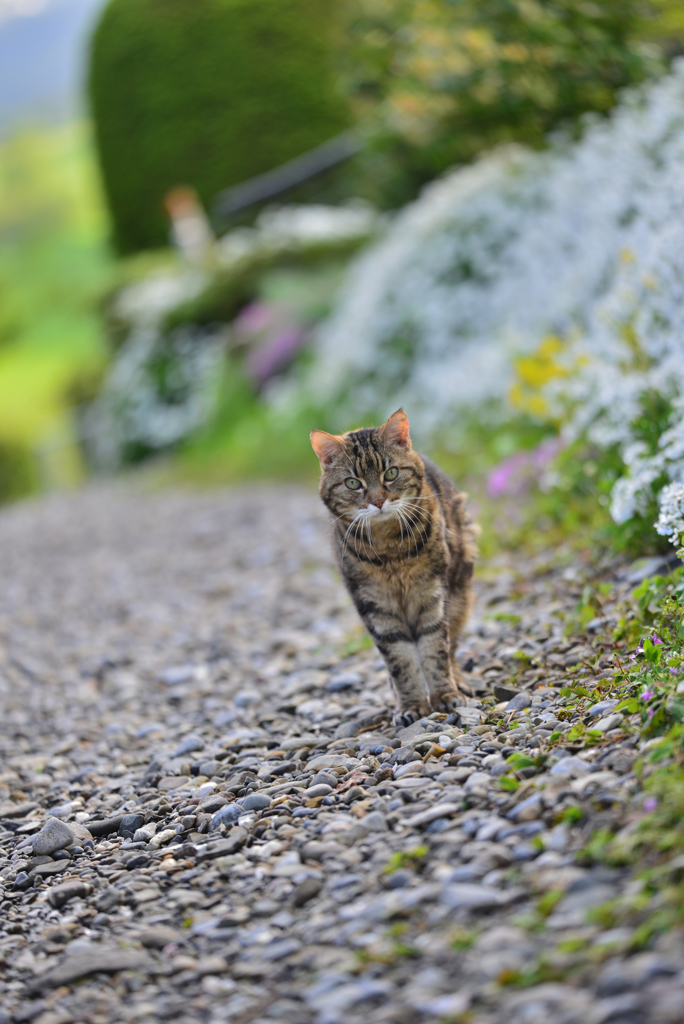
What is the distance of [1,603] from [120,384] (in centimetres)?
1079

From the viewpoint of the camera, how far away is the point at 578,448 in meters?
5.32

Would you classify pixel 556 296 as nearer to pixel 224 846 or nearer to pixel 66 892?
pixel 224 846

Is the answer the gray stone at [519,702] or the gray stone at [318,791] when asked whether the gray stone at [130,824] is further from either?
the gray stone at [519,702]

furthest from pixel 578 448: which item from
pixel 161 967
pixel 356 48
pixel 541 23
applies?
pixel 356 48

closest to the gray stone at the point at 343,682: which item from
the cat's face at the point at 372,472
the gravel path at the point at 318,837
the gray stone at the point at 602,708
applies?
the gravel path at the point at 318,837

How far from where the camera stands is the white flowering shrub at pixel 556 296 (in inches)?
177

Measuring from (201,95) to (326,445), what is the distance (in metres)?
19.7

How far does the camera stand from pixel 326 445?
12.2 feet

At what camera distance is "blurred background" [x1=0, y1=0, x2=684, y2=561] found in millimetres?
5379

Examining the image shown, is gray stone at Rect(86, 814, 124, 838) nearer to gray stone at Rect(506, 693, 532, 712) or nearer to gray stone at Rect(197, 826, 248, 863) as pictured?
gray stone at Rect(197, 826, 248, 863)

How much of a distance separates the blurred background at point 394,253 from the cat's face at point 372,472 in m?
0.91

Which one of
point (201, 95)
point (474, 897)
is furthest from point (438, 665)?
point (201, 95)

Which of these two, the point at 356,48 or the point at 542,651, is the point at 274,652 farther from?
the point at 356,48

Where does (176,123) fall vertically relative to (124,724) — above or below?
above
